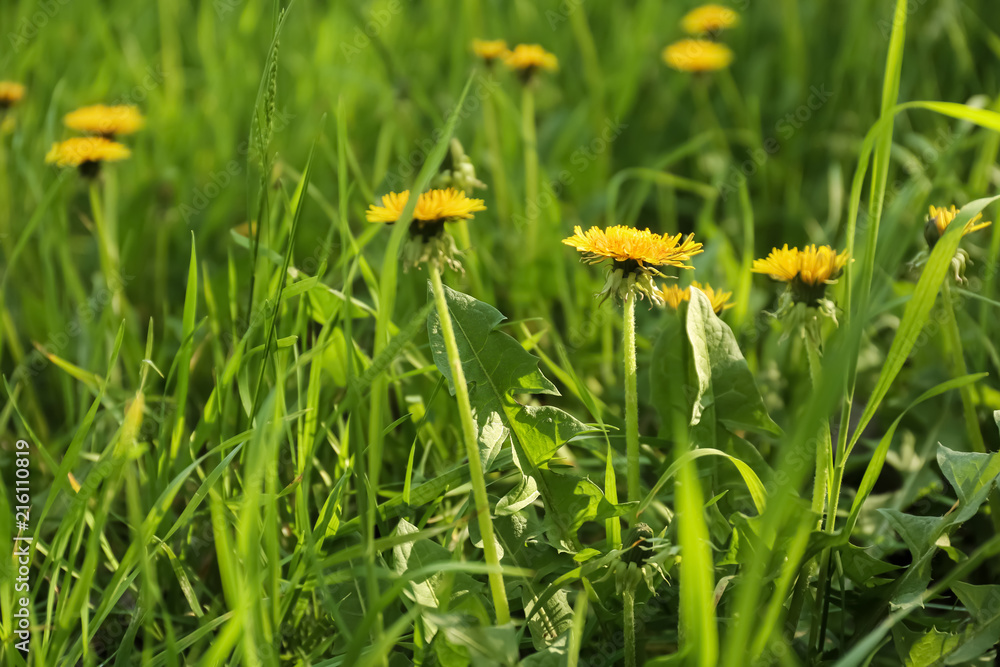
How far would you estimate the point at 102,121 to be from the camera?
186 centimetres

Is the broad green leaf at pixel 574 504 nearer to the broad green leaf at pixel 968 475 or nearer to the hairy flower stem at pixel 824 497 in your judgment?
the hairy flower stem at pixel 824 497

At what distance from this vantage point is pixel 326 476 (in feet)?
3.97

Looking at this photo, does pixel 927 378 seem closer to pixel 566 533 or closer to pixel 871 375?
pixel 871 375

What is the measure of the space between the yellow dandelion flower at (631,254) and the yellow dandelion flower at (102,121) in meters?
1.39

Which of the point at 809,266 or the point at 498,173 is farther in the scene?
the point at 498,173

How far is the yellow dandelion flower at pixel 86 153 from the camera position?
67.0 inches

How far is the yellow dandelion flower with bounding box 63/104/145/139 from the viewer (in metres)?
1.84

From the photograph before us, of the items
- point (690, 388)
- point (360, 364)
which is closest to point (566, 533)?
point (690, 388)

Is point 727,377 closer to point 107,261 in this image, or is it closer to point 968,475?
point 968,475

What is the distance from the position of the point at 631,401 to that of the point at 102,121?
1510 millimetres

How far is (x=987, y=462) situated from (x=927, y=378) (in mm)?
530

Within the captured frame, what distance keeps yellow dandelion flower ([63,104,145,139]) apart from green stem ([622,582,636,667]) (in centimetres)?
162

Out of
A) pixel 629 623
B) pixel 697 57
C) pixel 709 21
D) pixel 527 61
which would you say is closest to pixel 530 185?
pixel 527 61

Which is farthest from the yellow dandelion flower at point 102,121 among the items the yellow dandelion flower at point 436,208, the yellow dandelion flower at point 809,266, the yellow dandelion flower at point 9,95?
the yellow dandelion flower at point 809,266
